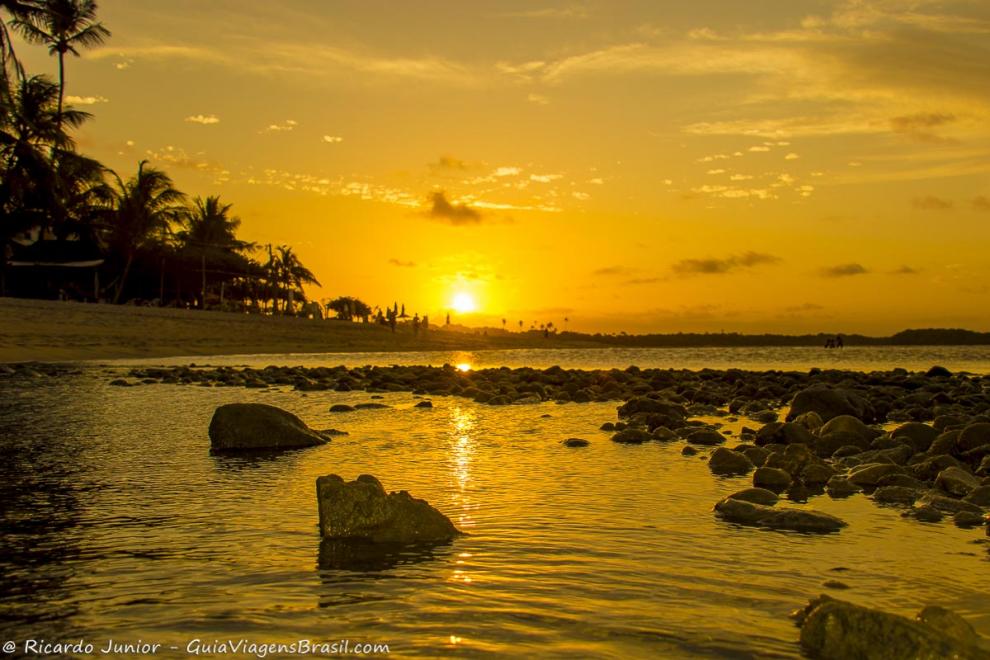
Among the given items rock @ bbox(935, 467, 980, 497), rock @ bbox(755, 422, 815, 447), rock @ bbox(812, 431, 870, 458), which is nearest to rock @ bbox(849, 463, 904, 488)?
rock @ bbox(935, 467, 980, 497)

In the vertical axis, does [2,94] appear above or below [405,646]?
above

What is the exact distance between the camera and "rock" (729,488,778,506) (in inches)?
257

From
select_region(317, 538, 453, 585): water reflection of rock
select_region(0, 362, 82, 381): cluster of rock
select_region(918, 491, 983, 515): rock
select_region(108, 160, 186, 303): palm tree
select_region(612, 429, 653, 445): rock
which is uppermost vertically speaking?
select_region(108, 160, 186, 303): palm tree

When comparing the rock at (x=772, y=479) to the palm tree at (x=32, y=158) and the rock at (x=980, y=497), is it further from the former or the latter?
the palm tree at (x=32, y=158)

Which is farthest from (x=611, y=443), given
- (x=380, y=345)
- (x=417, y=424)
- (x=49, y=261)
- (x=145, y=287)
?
(x=145, y=287)

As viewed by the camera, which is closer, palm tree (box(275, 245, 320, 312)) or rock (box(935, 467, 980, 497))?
rock (box(935, 467, 980, 497))

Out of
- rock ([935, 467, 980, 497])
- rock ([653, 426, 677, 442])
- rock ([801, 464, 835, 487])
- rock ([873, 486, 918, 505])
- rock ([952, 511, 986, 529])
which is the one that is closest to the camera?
rock ([952, 511, 986, 529])

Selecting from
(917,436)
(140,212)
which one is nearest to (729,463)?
(917,436)

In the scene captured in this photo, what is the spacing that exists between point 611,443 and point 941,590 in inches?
243

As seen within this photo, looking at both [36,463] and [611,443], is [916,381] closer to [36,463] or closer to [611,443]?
[611,443]

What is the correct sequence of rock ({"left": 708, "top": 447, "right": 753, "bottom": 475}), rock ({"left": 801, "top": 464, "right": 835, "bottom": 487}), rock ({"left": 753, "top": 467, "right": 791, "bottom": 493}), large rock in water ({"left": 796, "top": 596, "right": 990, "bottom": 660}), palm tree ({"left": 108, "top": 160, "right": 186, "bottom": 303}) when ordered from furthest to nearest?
palm tree ({"left": 108, "top": 160, "right": 186, "bottom": 303}) → rock ({"left": 708, "top": 447, "right": 753, "bottom": 475}) → rock ({"left": 801, "top": 464, "right": 835, "bottom": 487}) → rock ({"left": 753, "top": 467, "right": 791, "bottom": 493}) → large rock in water ({"left": 796, "top": 596, "right": 990, "bottom": 660})

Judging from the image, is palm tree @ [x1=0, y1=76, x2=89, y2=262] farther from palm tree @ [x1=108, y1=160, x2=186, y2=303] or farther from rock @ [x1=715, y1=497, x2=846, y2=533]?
rock @ [x1=715, y1=497, x2=846, y2=533]

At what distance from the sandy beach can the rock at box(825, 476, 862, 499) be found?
29.7 metres

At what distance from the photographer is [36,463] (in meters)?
8.24
